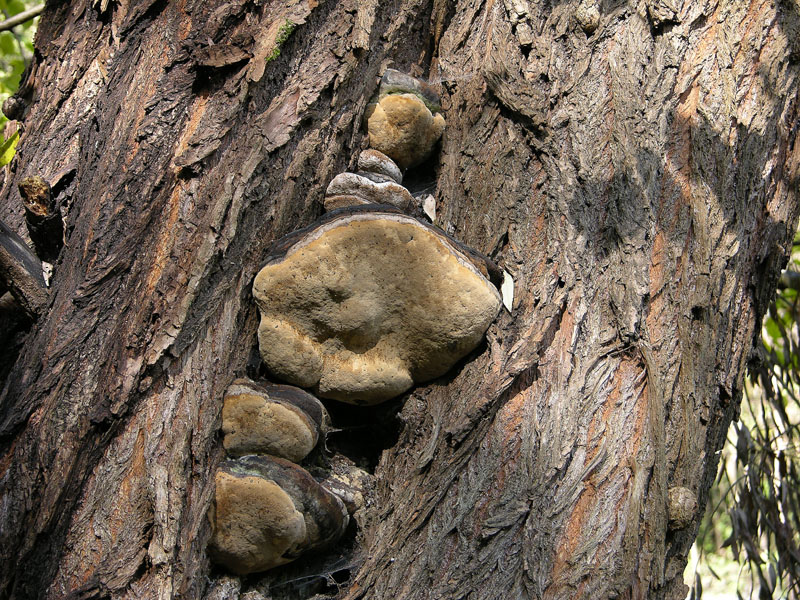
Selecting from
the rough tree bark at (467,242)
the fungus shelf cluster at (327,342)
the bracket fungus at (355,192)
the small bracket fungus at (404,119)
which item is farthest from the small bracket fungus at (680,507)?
the small bracket fungus at (404,119)

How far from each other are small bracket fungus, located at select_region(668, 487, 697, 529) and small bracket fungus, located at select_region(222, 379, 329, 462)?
88 centimetres

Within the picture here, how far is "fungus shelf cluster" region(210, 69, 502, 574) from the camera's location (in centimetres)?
159

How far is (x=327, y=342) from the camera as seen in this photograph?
192 cm

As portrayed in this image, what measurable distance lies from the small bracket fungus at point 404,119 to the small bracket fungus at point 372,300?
22.8 inches

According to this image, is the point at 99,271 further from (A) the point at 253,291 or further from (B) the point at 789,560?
(B) the point at 789,560

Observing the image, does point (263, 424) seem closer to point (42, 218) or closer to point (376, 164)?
point (42, 218)

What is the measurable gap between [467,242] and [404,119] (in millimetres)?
533

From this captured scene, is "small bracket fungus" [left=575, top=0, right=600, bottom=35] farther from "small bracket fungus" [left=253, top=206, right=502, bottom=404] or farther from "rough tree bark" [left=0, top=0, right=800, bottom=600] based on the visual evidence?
"small bracket fungus" [left=253, top=206, right=502, bottom=404]

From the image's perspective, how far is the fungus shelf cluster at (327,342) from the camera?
1.59 metres

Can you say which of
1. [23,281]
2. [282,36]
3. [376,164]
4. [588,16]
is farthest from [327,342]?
[588,16]

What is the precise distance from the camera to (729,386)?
1960 mm

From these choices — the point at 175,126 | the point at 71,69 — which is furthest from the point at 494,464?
the point at 71,69

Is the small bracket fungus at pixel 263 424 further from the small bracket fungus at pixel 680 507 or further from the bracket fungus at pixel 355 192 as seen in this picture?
the small bracket fungus at pixel 680 507

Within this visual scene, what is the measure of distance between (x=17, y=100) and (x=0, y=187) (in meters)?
0.35
